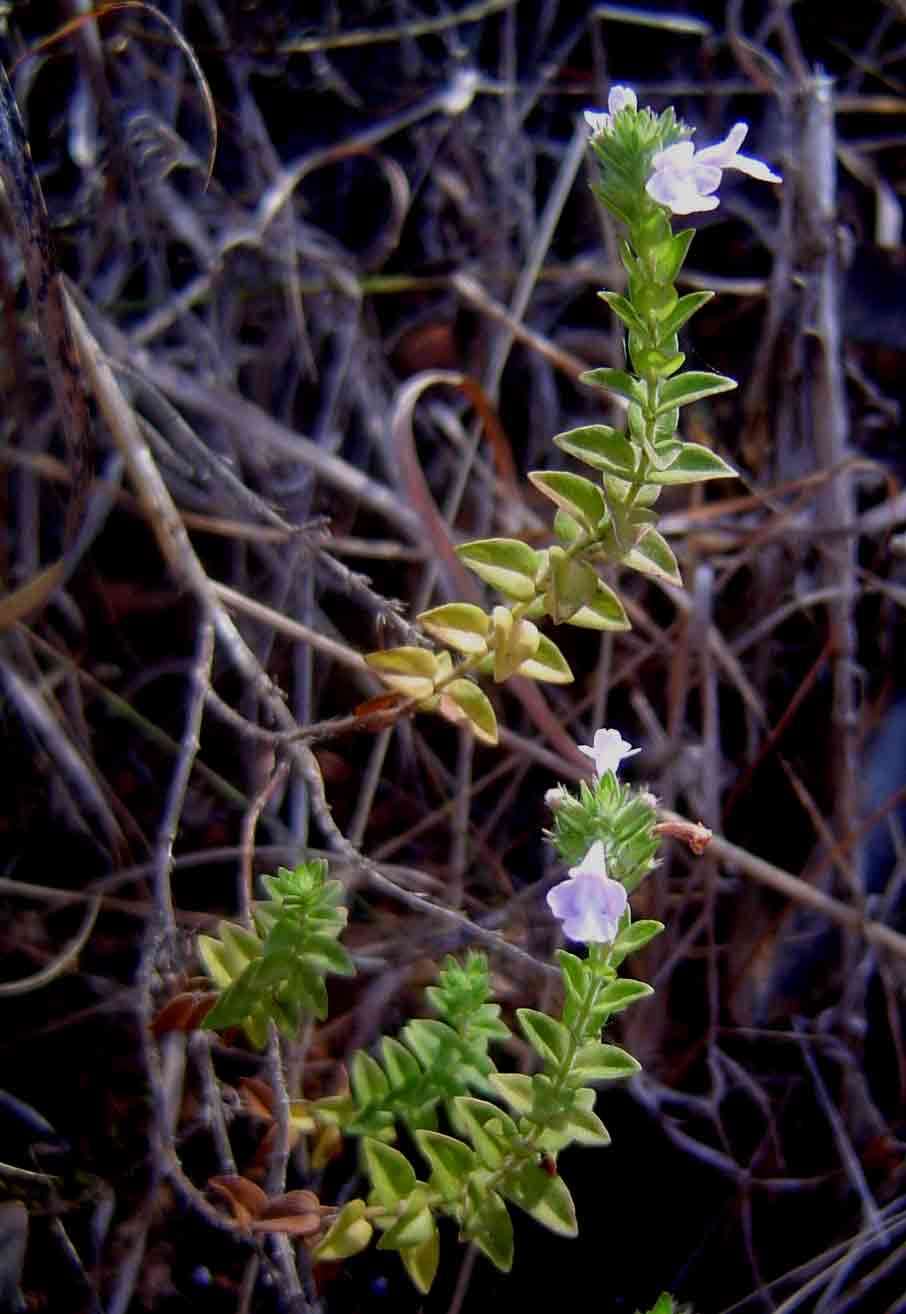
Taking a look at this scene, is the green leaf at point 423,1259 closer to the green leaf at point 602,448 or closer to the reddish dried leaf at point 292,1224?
the reddish dried leaf at point 292,1224

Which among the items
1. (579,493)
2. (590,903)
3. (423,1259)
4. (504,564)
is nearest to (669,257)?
(579,493)

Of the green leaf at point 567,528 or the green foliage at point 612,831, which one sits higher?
the green leaf at point 567,528

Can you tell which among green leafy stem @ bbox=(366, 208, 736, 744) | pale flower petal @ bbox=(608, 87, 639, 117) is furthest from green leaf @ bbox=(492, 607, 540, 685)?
pale flower petal @ bbox=(608, 87, 639, 117)

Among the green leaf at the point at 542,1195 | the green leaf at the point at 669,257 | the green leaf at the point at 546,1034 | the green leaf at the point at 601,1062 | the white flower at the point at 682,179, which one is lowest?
the green leaf at the point at 542,1195

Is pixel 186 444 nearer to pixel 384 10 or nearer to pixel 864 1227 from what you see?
pixel 384 10

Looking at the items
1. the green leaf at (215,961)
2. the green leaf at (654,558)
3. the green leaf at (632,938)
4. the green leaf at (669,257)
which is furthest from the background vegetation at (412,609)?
the green leaf at (669,257)
